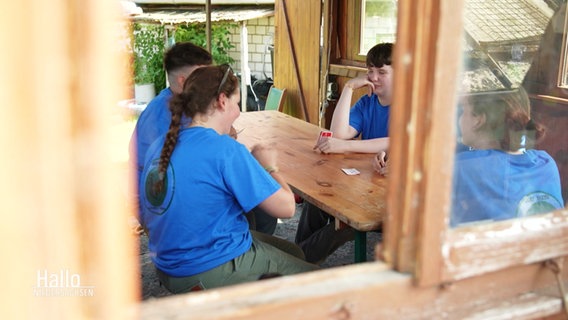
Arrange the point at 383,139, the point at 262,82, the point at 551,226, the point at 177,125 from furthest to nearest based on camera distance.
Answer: the point at 262,82 → the point at 383,139 → the point at 177,125 → the point at 551,226

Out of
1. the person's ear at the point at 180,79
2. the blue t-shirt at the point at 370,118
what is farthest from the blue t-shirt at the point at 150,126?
the blue t-shirt at the point at 370,118

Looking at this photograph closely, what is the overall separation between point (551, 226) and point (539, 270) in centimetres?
12

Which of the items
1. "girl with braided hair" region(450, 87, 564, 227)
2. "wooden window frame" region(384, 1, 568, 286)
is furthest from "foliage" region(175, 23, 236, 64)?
"wooden window frame" region(384, 1, 568, 286)

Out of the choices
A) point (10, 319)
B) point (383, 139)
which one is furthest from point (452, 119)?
point (383, 139)

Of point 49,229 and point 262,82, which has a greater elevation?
point 49,229

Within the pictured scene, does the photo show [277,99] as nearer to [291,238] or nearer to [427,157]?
[291,238]

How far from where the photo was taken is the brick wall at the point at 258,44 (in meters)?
11.9

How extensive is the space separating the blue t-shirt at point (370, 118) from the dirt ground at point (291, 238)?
83 centimetres

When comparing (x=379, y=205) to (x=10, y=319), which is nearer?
(x=10, y=319)

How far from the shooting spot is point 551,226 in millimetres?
1279

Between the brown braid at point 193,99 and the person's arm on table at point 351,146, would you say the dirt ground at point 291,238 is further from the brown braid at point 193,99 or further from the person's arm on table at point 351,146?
the brown braid at point 193,99

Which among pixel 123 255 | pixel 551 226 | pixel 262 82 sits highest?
pixel 123 255

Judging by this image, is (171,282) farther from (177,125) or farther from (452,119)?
(452,119)

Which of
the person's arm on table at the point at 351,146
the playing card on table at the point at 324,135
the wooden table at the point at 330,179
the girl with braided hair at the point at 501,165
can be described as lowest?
the wooden table at the point at 330,179
